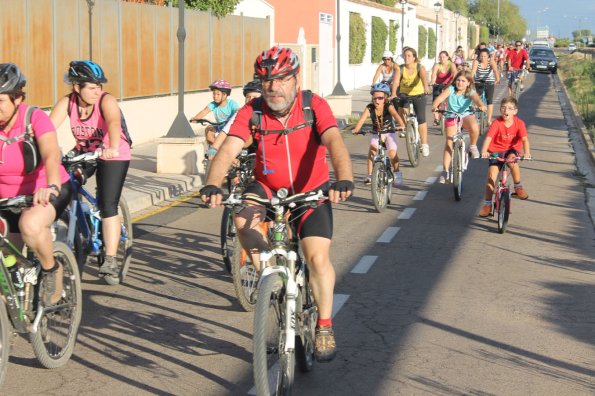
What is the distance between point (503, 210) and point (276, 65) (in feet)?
20.5

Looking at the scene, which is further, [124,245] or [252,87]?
[252,87]

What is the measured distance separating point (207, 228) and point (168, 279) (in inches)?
105

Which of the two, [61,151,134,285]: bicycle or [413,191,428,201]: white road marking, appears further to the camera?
[413,191,428,201]: white road marking

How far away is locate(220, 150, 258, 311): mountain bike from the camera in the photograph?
775cm

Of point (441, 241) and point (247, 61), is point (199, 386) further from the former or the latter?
point (247, 61)

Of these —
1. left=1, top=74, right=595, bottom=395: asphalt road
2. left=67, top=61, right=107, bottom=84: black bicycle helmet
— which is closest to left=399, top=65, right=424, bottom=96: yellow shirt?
left=1, top=74, right=595, bottom=395: asphalt road

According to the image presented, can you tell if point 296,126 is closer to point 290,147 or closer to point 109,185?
point 290,147

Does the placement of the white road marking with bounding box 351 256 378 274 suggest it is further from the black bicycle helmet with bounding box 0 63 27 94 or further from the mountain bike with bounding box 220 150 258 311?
the black bicycle helmet with bounding box 0 63 27 94

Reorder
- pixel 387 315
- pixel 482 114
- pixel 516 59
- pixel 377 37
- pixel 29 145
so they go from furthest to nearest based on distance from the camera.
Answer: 1. pixel 377 37
2. pixel 516 59
3. pixel 482 114
4. pixel 387 315
5. pixel 29 145

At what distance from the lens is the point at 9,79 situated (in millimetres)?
6027

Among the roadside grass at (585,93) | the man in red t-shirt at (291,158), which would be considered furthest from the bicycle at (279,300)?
the roadside grass at (585,93)

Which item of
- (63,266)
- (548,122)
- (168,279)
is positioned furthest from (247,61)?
(63,266)

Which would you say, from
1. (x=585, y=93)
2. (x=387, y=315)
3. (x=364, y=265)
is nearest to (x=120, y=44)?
(x=364, y=265)

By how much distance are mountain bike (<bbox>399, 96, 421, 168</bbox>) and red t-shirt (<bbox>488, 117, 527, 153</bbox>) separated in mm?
5309
